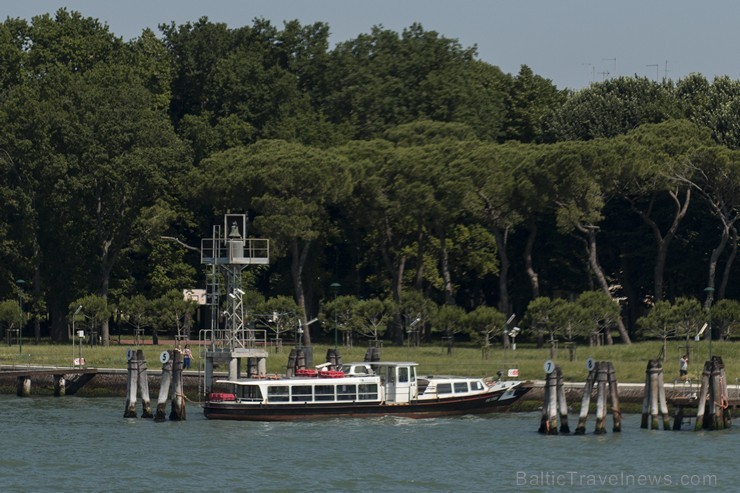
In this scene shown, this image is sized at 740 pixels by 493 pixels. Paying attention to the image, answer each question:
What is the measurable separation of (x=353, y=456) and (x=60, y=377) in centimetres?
3538

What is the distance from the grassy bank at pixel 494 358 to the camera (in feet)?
326

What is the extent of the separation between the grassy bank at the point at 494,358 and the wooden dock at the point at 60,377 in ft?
18.4

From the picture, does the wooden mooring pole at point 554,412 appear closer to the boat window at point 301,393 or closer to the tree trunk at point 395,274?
the boat window at point 301,393

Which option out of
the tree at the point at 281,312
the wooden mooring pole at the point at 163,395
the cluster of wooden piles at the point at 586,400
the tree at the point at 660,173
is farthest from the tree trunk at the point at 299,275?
the cluster of wooden piles at the point at 586,400

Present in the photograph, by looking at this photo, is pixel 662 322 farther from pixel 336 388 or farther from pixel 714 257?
pixel 336 388

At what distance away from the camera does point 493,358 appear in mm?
110062

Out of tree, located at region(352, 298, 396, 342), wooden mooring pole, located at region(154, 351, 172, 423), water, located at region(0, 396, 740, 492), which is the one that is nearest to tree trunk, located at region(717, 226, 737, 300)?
tree, located at region(352, 298, 396, 342)

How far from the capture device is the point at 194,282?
138750 millimetres

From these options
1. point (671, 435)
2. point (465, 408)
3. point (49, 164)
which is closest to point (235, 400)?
point (465, 408)

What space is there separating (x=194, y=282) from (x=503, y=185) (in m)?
29.2

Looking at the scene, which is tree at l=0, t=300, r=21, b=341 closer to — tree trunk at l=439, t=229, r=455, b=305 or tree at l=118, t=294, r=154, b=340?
tree at l=118, t=294, r=154, b=340

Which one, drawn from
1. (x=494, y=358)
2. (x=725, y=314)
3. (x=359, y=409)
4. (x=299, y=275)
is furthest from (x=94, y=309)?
(x=725, y=314)

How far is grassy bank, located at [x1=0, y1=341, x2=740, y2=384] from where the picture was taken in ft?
326

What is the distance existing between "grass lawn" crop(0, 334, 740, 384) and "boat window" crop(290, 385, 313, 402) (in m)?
15.4
